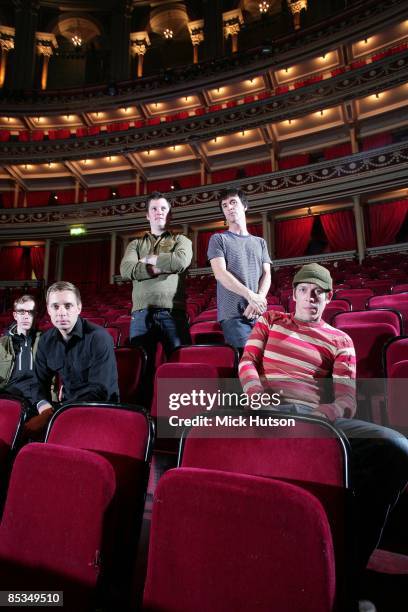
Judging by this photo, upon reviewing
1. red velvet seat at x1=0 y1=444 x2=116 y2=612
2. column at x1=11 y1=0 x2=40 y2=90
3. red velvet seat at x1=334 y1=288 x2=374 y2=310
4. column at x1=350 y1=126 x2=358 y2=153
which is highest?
column at x1=11 y1=0 x2=40 y2=90

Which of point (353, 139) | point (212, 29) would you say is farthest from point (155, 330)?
point (212, 29)

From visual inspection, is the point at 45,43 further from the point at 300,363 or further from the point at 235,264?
the point at 300,363

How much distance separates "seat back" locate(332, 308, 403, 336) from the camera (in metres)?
2.13

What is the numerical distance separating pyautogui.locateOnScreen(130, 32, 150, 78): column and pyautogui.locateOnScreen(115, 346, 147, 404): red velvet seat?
13771mm

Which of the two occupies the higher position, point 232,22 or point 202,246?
point 232,22

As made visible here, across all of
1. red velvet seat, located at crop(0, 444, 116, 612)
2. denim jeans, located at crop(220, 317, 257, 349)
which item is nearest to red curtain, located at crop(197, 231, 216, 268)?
denim jeans, located at crop(220, 317, 257, 349)

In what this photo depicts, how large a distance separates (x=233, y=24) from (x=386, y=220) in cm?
841

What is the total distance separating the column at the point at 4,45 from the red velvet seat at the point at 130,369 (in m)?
14.5

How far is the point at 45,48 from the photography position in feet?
43.2

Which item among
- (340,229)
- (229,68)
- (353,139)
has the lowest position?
(340,229)

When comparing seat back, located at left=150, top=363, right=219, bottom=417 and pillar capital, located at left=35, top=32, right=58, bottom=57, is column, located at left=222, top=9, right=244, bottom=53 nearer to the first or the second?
pillar capital, located at left=35, top=32, right=58, bottom=57

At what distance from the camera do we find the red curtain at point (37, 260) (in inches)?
454

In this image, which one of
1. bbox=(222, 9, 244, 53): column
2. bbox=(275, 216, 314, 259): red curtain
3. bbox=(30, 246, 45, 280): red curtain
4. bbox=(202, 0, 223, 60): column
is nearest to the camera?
bbox=(275, 216, 314, 259): red curtain

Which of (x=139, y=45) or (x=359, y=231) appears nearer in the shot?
(x=359, y=231)
